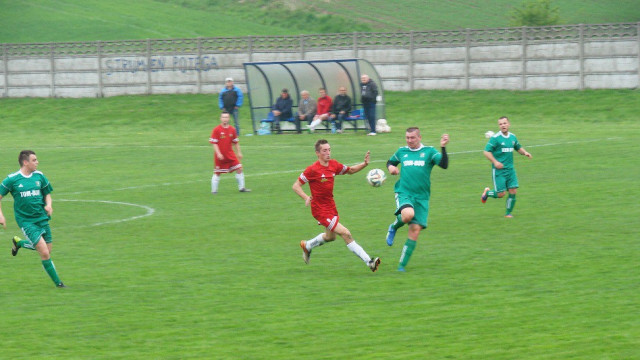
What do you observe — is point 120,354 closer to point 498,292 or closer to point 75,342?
point 75,342

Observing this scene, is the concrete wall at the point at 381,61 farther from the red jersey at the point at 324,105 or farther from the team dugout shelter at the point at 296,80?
the red jersey at the point at 324,105

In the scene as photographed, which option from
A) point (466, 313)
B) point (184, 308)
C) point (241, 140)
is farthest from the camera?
point (241, 140)

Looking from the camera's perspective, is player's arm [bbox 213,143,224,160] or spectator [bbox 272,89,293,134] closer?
player's arm [bbox 213,143,224,160]

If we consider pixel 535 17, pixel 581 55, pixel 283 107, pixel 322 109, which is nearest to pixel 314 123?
pixel 322 109

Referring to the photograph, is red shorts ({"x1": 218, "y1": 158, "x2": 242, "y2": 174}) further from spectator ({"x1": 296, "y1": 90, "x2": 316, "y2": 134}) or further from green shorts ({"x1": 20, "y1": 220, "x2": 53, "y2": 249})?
spectator ({"x1": 296, "y1": 90, "x2": 316, "y2": 134})

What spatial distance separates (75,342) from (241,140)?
964 inches

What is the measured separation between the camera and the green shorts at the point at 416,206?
12.7 meters

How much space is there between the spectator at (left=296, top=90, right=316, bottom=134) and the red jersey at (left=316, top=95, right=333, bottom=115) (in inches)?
10.0

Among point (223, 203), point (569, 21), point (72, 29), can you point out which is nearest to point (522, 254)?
point (223, 203)

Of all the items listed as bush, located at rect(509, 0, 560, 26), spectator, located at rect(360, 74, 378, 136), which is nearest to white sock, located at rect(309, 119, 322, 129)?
spectator, located at rect(360, 74, 378, 136)

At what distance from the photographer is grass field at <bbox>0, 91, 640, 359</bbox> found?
9203 mm

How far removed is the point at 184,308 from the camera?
425 inches

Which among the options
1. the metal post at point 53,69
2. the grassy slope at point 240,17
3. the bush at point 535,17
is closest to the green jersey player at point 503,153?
the metal post at point 53,69

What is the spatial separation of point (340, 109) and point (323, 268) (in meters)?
21.6
